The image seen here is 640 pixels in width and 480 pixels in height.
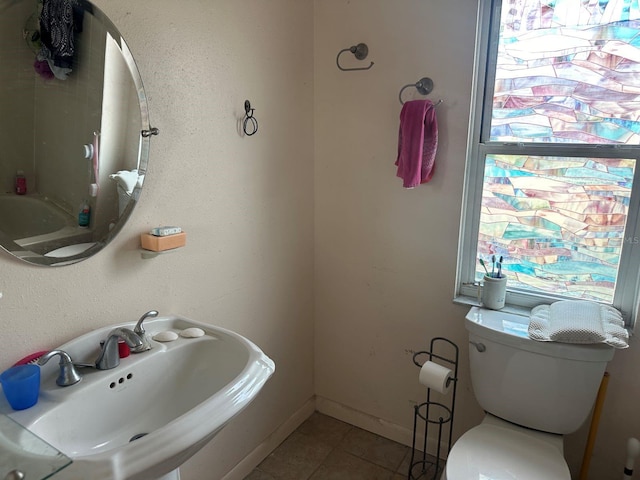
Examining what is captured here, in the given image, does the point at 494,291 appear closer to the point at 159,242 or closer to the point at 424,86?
the point at 424,86

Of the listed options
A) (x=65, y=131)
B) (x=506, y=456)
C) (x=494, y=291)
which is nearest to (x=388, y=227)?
(x=494, y=291)

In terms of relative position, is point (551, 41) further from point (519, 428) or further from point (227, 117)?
point (519, 428)

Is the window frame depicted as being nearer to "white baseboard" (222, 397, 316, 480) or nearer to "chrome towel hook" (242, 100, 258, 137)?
"chrome towel hook" (242, 100, 258, 137)

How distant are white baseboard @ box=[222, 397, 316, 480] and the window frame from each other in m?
1.05

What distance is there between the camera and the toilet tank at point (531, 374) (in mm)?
1517

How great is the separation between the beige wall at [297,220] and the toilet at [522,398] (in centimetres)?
24

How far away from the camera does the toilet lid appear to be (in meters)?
1.37

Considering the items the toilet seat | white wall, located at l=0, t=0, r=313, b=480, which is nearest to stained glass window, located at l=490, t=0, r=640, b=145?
white wall, located at l=0, t=0, r=313, b=480

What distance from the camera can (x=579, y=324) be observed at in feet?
4.94

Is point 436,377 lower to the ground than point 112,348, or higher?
lower

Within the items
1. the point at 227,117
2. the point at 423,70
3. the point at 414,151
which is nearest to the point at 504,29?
the point at 423,70

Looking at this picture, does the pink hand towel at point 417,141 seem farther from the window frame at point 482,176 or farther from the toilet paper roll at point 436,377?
the toilet paper roll at point 436,377

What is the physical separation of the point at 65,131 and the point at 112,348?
0.60 m

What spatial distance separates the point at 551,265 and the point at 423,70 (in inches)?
37.1
